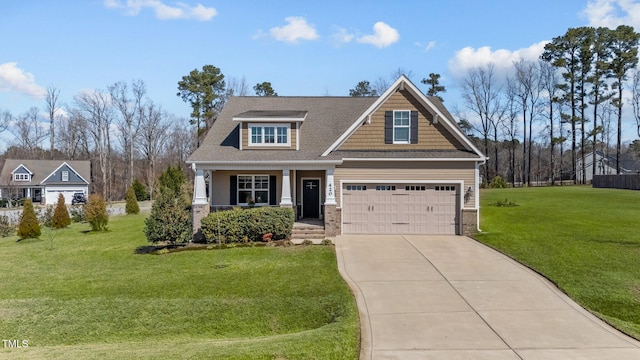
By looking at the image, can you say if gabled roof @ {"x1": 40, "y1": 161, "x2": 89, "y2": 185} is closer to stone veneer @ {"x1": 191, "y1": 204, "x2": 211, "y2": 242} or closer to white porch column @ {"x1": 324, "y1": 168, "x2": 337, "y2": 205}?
stone veneer @ {"x1": 191, "y1": 204, "x2": 211, "y2": 242}

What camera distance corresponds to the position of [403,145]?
18578mm

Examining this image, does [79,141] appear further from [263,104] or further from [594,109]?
[594,109]

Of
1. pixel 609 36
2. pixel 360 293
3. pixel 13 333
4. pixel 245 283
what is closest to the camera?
pixel 13 333

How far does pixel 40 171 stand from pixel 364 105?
48.8 metres

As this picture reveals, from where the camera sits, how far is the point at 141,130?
59281 millimetres

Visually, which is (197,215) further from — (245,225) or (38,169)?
(38,169)

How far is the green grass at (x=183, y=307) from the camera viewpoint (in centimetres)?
702

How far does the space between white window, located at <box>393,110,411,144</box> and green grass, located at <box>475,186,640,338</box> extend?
5.22 m

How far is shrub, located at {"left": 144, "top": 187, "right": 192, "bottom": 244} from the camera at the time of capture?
1530 centimetres

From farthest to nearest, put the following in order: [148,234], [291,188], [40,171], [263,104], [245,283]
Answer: [40,171]
[263,104]
[291,188]
[148,234]
[245,283]

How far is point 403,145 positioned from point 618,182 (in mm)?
28952

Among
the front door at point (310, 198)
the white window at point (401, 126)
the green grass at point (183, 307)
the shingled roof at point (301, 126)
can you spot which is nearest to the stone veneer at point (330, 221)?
the shingled roof at point (301, 126)

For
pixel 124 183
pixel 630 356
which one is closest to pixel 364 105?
pixel 630 356

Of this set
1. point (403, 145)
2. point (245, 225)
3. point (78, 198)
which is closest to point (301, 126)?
point (403, 145)
